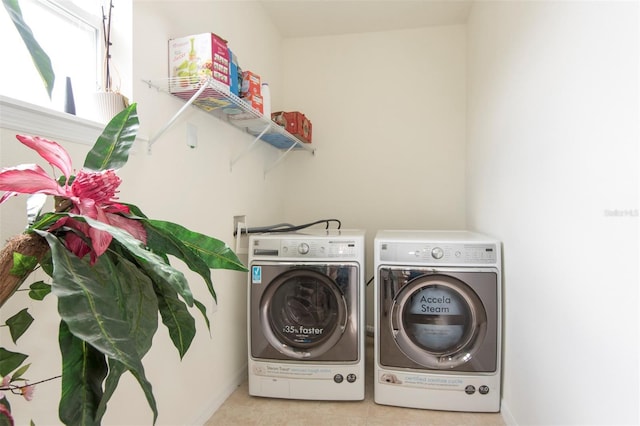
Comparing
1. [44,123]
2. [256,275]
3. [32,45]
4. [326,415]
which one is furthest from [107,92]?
[326,415]

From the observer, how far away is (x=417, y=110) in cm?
289

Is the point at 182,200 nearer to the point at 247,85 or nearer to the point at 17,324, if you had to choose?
the point at 247,85

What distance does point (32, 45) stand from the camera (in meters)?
0.52

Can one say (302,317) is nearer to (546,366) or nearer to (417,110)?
(546,366)

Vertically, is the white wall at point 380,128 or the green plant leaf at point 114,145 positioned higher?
the white wall at point 380,128

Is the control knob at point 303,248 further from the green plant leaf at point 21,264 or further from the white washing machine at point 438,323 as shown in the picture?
the green plant leaf at point 21,264

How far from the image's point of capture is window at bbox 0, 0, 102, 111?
Result: 1.01 m

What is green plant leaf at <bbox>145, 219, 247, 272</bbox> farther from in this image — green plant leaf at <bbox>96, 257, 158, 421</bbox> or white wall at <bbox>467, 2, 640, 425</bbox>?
white wall at <bbox>467, 2, 640, 425</bbox>

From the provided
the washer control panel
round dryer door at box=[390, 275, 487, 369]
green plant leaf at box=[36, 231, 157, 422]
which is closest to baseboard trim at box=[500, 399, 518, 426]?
round dryer door at box=[390, 275, 487, 369]

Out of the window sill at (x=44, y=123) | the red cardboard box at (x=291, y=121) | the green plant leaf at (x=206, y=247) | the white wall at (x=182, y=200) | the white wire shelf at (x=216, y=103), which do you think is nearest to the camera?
the green plant leaf at (x=206, y=247)

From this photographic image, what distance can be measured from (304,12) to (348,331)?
7.56 ft

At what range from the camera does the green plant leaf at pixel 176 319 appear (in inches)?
24.9

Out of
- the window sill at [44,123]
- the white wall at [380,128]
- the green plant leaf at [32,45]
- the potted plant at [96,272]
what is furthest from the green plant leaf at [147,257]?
the white wall at [380,128]

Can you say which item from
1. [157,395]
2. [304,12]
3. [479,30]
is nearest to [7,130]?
[157,395]
